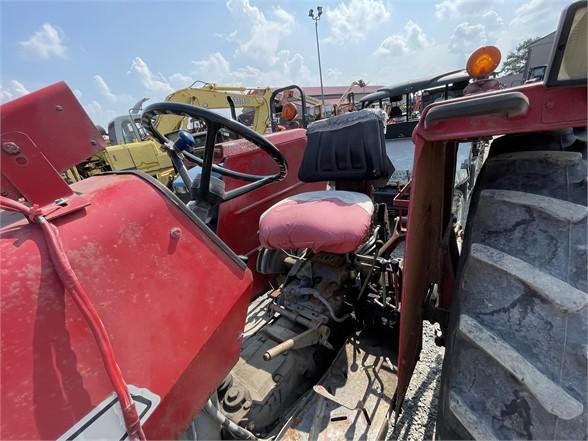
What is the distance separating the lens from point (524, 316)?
2.23 ft

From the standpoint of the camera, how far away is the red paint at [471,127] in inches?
24.7

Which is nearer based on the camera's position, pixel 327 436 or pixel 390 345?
pixel 327 436

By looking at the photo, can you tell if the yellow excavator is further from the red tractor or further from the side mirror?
the side mirror

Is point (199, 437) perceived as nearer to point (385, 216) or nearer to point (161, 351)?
point (161, 351)

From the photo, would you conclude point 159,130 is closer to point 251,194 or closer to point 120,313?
point 251,194

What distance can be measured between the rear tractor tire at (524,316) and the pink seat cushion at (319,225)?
47 centimetres

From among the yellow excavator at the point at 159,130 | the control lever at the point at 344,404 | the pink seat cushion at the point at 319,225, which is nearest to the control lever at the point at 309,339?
the control lever at the point at 344,404

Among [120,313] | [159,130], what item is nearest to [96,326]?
[120,313]

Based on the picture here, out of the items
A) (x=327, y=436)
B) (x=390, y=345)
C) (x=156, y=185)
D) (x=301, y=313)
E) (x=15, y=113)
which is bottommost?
(x=390, y=345)

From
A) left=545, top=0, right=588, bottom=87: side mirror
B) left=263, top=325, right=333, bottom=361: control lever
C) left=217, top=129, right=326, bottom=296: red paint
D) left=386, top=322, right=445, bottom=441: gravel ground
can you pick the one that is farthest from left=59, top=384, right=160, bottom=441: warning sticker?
left=217, top=129, right=326, bottom=296: red paint

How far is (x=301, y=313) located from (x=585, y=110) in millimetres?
1147

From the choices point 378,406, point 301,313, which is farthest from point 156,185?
point 378,406

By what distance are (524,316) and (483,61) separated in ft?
3.08

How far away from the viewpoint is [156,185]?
0.80m
